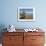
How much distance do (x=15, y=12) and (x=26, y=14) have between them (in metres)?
0.37

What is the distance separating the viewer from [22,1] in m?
3.83

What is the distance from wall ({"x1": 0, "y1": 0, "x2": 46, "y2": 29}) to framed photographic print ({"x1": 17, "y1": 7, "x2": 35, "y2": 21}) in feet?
0.33

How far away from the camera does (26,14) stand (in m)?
Result: 3.83

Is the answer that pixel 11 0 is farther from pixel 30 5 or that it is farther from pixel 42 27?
pixel 42 27

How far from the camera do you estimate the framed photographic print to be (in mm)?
3824

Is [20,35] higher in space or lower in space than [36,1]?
lower

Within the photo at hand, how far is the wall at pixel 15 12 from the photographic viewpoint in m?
3.83

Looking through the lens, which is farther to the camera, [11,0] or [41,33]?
[11,0]

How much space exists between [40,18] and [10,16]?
38.9 inches

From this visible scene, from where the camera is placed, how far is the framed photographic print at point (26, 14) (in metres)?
3.82

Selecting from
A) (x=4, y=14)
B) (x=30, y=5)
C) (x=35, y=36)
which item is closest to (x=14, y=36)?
(x=35, y=36)

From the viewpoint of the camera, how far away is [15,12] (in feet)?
12.6

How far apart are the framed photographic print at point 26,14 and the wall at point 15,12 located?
0.10 m

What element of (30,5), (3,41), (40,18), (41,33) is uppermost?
(30,5)
